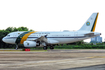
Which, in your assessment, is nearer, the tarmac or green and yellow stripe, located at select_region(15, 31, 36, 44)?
the tarmac

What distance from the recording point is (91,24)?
4300cm

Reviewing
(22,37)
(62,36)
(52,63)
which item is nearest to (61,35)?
(62,36)

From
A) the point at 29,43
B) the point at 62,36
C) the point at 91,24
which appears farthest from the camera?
the point at 91,24

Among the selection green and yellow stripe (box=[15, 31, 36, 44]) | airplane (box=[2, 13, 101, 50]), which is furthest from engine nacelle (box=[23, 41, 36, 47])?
green and yellow stripe (box=[15, 31, 36, 44])

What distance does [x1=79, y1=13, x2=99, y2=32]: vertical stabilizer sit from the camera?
42.9m

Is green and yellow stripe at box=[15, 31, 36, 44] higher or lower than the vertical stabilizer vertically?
lower

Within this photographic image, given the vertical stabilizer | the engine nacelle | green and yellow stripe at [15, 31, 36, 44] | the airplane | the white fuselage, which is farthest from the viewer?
the vertical stabilizer

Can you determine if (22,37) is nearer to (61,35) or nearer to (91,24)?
(61,35)

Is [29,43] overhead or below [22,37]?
below

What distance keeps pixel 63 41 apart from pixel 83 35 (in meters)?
5.09

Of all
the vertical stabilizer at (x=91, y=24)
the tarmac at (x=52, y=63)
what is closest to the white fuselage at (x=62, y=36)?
the vertical stabilizer at (x=91, y=24)

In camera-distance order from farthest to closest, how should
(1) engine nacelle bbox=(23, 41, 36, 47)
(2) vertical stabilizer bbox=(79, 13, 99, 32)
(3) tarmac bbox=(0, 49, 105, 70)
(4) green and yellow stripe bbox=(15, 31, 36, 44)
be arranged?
(2) vertical stabilizer bbox=(79, 13, 99, 32) < (4) green and yellow stripe bbox=(15, 31, 36, 44) < (1) engine nacelle bbox=(23, 41, 36, 47) < (3) tarmac bbox=(0, 49, 105, 70)

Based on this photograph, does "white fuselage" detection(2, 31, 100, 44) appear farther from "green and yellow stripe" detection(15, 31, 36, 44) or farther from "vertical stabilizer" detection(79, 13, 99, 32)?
"vertical stabilizer" detection(79, 13, 99, 32)

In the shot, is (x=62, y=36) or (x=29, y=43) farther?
(x=62, y=36)
